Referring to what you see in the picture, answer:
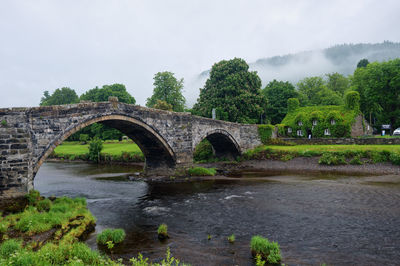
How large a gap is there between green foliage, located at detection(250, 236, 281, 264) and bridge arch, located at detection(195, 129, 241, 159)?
20.6 metres

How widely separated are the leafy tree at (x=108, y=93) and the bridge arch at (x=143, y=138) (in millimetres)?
33577

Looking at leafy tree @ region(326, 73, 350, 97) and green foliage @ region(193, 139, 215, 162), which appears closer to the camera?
green foliage @ region(193, 139, 215, 162)

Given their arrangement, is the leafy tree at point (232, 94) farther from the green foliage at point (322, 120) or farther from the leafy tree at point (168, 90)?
the leafy tree at point (168, 90)

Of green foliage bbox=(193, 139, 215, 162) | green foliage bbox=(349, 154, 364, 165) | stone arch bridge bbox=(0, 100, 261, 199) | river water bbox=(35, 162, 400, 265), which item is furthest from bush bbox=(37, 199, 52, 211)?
green foliage bbox=(349, 154, 364, 165)

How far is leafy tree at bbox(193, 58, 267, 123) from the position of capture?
40656 mm

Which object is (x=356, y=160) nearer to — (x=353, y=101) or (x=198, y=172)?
(x=198, y=172)

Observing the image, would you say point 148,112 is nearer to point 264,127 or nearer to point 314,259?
point 314,259

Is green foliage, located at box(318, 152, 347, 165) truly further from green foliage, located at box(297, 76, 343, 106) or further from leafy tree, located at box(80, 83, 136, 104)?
leafy tree, located at box(80, 83, 136, 104)

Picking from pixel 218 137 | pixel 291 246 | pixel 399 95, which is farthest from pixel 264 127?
pixel 291 246

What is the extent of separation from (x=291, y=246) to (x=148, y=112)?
14.9 meters

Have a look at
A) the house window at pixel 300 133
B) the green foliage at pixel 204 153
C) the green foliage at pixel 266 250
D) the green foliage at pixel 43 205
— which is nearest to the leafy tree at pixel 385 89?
the house window at pixel 300 133

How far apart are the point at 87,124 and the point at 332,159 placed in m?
22.9

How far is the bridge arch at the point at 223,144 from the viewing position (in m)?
30.8

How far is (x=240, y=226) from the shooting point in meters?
11.2
